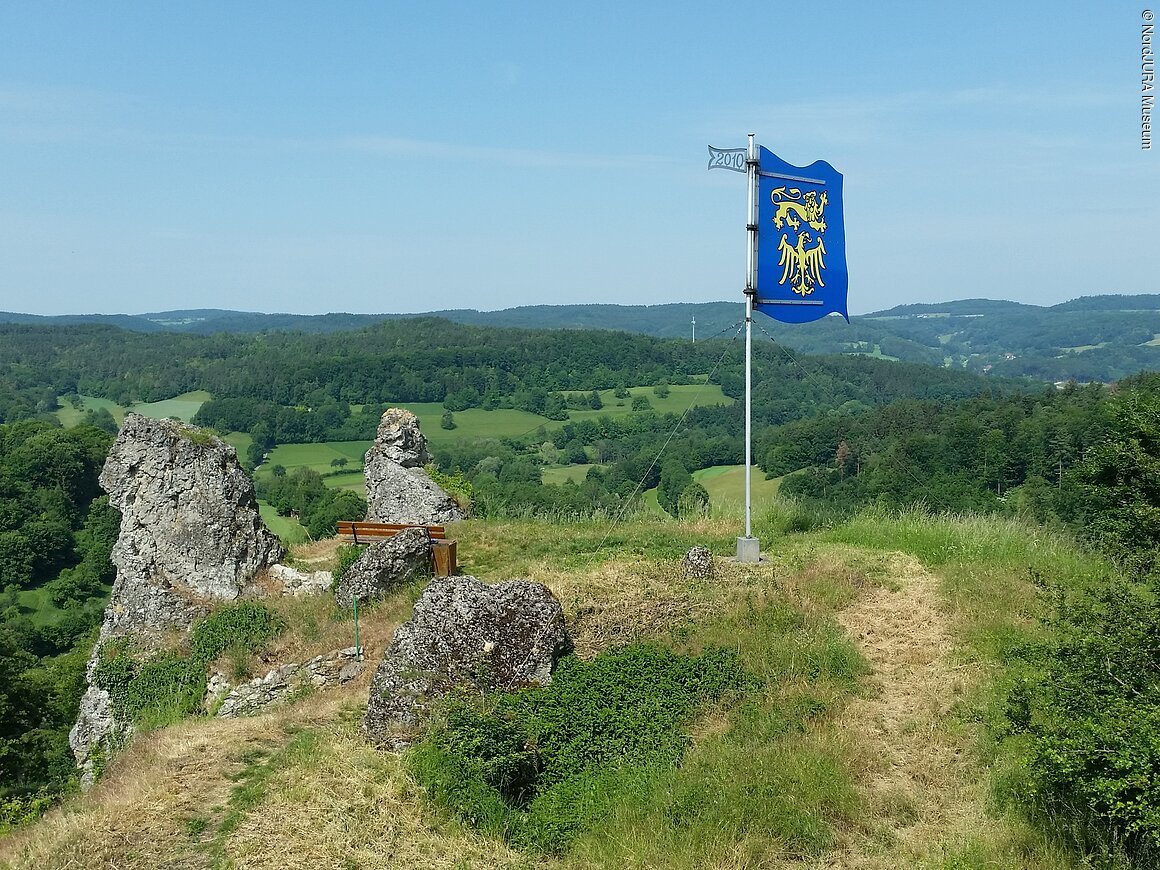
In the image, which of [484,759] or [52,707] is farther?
[52,707]

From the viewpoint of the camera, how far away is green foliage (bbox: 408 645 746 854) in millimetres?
7324

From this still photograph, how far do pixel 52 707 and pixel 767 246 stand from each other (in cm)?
2368

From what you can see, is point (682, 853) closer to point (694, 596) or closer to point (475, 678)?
point (475, 678)

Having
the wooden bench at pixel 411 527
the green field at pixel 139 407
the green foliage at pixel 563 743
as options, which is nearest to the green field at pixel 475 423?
the green field at pixel 139 407

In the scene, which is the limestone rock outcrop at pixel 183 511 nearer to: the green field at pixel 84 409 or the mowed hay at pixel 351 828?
the mowed hay at pixel 351 828

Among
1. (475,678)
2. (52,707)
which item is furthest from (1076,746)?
(52,707)

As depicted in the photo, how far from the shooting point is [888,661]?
10.3m

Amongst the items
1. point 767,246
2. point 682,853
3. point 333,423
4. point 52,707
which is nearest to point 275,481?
point 333,423

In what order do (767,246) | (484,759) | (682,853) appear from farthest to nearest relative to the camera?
(767,246) < (484,759) < (682,853)

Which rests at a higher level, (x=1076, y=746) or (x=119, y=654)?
(x=1076, y=746)

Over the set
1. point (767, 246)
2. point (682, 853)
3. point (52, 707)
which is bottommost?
point (52, 707)

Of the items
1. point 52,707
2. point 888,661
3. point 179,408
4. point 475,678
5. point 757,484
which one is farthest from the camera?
point 179,408

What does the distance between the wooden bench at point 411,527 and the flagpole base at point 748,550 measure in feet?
15.2

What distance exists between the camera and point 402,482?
62.8ft
